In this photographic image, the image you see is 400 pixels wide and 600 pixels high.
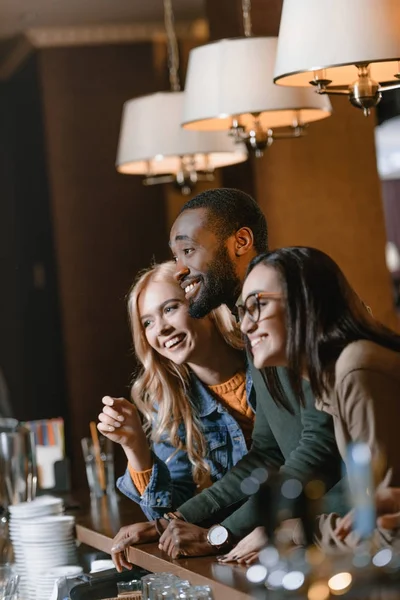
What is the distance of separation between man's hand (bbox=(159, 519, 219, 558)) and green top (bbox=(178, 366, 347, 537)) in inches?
1.2

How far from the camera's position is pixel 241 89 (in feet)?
8.98

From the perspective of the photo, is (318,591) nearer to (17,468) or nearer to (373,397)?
(373,397)

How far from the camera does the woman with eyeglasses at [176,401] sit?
1822 millimetres

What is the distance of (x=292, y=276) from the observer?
142 cm

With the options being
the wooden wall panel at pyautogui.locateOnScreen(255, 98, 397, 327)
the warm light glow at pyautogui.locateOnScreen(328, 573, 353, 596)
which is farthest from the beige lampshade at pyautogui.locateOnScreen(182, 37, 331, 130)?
the warm light glow at pyautogui.locateOnScreen(328, 573, 353, 596)

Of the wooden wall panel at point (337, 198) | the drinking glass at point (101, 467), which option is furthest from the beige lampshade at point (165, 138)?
the drinking glass at point (101, 467)

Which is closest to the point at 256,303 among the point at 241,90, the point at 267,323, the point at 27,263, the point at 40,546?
the point at 267,323

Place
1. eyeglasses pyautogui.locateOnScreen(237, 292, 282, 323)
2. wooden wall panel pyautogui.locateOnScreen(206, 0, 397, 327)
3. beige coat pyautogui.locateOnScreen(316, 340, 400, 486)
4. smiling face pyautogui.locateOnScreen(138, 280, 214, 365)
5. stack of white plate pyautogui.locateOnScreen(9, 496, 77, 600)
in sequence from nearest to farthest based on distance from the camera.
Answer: beige coat pyautogui.locateOnScreen(316, 340, 400, 486) → eyeglasses pyautogui.locateOnScreen(237, 292, 282, 323) → smiling face pyautogui.locateOnScreen(138, 280, 214, 365) → wooden wall panel pyautogui.locateOnScreen(206, 0, 397, 327) → stack of white plate pyautogui.locateOnScreen(9, 496, 77, 600)

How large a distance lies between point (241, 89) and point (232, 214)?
3.47 ft

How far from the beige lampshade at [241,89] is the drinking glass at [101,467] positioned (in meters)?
0.86

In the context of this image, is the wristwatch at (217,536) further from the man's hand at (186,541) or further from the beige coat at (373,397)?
the beige coat at (373,397)

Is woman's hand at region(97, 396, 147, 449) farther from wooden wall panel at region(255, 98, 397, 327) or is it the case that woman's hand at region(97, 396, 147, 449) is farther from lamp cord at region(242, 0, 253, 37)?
lamp cord at region(242, 0, 253, 37)

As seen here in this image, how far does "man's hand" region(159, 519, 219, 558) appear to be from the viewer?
5.70ft

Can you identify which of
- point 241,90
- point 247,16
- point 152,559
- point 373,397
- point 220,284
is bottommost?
point 152,559
